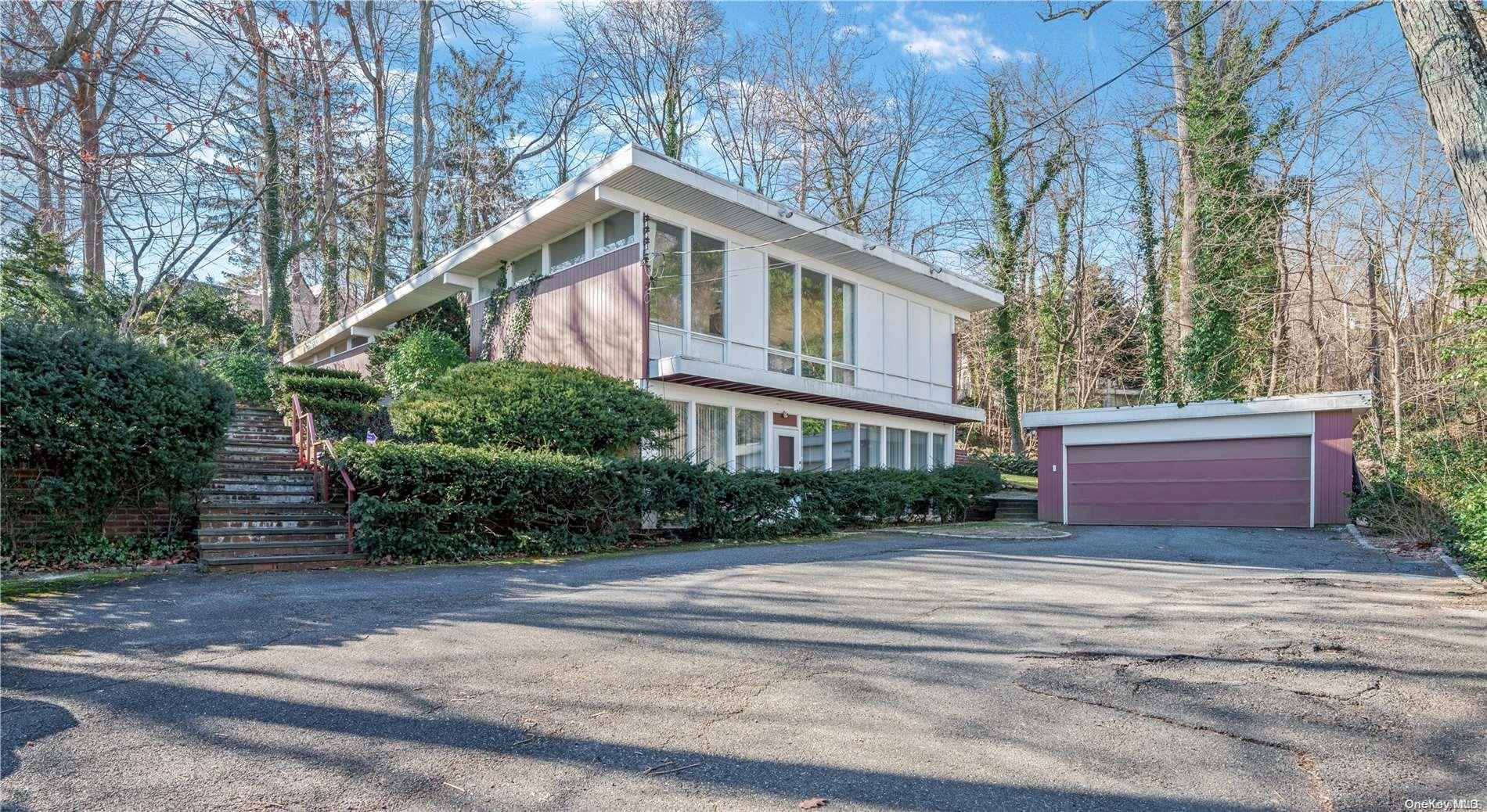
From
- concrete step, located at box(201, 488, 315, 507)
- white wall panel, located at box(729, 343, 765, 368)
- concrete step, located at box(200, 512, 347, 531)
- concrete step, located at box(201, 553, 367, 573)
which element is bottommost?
concrete step, located at box(201, 553, 367, 573)

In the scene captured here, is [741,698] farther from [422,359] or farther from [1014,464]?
[1014,464]

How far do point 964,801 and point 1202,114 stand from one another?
21205 millimetres

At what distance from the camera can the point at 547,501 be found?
10133mm

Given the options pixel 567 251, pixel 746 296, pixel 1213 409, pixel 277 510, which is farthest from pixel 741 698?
pixel 1213 409

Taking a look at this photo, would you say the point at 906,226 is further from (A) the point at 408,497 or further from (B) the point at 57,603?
(B) the point at 57,603

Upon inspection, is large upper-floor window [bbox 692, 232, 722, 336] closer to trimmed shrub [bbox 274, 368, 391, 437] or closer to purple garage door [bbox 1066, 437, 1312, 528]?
trimmed shrub [bbox 274, 368, 391, 437]

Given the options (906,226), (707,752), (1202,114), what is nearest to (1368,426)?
(1202,114)

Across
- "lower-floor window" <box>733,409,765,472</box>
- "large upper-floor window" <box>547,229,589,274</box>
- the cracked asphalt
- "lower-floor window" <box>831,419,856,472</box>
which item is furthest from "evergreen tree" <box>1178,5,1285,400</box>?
the cracked asphalt

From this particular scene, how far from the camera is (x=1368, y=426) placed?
1595 centimetres

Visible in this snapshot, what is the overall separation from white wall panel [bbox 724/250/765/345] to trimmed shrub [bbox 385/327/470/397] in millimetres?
6060

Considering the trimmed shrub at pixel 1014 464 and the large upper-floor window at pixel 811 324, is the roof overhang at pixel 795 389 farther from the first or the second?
the trimmed shrub at pixel 1014 464

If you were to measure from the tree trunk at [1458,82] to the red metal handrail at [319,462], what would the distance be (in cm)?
959

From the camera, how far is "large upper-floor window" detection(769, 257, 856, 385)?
15.7 meters

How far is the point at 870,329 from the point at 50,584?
1419 cm
